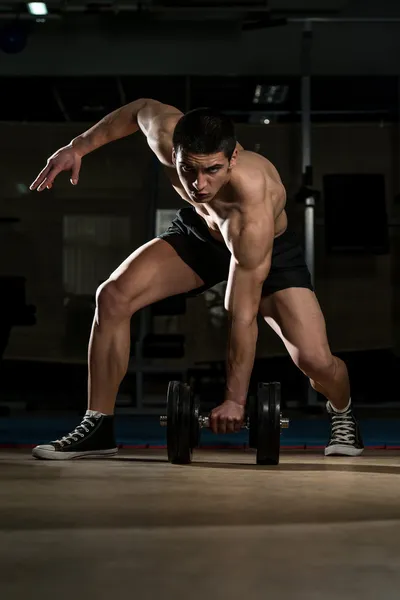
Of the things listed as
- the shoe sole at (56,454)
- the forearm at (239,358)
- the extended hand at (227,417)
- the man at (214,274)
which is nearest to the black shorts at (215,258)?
the man at (214,274)

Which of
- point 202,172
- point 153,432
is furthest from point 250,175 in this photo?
point 153,432

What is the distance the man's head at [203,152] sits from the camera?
3.37 meters

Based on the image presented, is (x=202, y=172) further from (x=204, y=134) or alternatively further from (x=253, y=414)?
(x=253, y=414)

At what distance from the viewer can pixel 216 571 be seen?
1915 millimetres

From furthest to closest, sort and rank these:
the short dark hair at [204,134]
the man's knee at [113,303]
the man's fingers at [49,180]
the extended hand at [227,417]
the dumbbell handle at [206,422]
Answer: the man's knee at [113,303]
the man's fingers at [49,180]
the dumbbell handle at [206,422]
the extended hand at [227,417]
the short dark hair at [204,134]

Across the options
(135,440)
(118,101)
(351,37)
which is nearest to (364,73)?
(351,37)

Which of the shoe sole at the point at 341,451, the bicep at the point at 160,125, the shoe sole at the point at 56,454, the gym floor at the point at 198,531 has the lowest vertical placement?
the gym floor at the point at 198,531

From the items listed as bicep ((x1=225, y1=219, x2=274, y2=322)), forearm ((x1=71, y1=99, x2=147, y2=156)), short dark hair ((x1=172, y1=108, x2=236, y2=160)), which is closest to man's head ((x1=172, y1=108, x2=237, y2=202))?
short dark hair ((x1=172, y1=108, x2=236, y2=160))

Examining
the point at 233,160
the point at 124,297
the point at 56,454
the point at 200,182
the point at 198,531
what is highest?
the point at 233,160

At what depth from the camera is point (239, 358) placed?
3.58 metres

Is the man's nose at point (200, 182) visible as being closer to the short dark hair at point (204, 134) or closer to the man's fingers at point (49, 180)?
the short dark hair at point (204, 134)

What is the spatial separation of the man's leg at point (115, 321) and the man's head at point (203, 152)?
54 cm

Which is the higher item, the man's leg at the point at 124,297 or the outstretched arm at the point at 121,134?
the outstretched arm at the point at 121,134

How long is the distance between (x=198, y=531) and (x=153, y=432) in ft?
9.91
